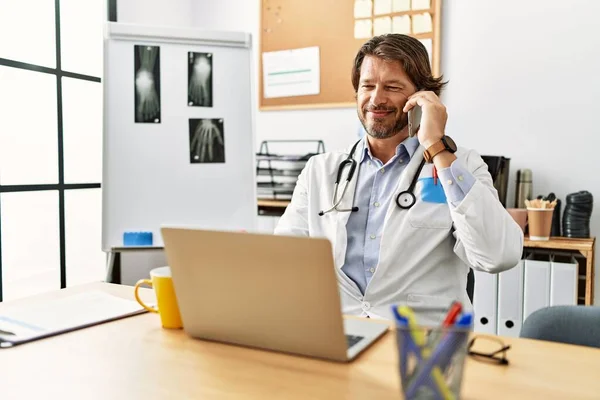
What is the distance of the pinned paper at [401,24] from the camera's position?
2787mm

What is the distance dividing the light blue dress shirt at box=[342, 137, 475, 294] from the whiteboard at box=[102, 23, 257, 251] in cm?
87

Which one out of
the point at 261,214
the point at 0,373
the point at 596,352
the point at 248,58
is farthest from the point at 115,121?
the point at 596,352

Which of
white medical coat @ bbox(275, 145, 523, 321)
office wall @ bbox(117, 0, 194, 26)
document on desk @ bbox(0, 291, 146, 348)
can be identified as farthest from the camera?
office wall @ bbox(117, 0, 194, 26)

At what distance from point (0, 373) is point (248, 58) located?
1.86 meters

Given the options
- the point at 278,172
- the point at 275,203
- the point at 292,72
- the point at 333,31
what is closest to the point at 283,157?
the point at 278,172

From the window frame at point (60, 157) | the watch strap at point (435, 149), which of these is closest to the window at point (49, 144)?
the window frame at point (60, 157)

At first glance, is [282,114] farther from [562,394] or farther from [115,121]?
[562,394]

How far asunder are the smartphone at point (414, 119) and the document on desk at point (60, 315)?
2.93 feet

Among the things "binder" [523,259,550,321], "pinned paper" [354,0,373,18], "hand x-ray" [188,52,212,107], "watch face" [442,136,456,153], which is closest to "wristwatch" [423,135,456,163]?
"watch face" [442,136,456,153]

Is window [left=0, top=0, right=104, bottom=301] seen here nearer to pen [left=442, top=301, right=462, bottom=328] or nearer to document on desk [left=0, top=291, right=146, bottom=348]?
document on desk [left=0, top=291, right=146, bottom=348]

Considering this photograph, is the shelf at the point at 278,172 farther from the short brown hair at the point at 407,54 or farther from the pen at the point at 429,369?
the pen at the point at 429,369

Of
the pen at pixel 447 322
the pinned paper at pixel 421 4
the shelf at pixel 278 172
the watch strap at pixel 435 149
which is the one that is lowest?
the pen at pixel 447 322

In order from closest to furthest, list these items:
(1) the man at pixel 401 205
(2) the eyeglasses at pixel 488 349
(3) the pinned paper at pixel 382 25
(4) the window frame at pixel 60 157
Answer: (2) the eyeglasses at pixel 488 349, (1) the man at pixel 401 205, (4) the window frame at pixel 60 157, (3) the pinned paper at pixel 382 25

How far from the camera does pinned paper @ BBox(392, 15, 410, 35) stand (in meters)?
A: 2.79
